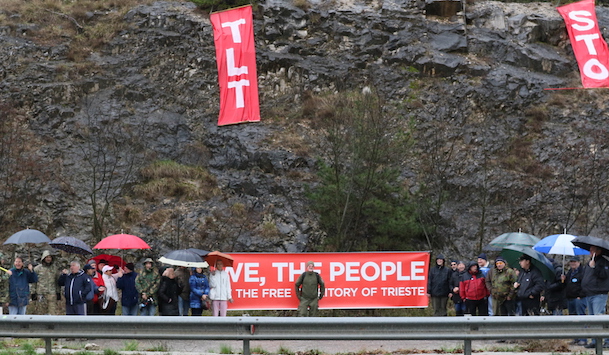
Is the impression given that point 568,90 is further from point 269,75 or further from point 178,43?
point 178,43

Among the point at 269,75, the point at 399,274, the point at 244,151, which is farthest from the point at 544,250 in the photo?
the point at 269,75

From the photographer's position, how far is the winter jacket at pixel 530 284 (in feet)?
38.6

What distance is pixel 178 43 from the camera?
31.3m

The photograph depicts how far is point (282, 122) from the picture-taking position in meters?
28.4

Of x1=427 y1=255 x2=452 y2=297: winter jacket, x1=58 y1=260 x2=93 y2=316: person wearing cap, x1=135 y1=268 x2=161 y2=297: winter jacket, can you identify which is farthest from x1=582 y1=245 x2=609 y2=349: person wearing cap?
x1=58 y1=260 x2=93 y2=316: person wearing cap

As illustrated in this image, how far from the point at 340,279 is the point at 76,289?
5.01 meters

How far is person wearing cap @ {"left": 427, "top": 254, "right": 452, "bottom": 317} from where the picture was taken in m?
13.8

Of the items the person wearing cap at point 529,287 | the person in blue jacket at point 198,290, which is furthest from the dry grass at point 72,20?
the person wearing cap at point 529,287

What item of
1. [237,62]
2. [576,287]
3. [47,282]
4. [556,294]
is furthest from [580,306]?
[237,62]

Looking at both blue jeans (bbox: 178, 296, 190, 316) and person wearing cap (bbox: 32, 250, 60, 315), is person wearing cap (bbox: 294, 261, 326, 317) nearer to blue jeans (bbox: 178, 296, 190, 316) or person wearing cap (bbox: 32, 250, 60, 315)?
blue jeans (bbox: 178, 296, 190, 316)

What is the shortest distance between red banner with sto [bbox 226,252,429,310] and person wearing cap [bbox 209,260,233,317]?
59 cm

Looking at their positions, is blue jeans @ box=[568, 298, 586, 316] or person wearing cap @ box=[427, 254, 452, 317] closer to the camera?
blue jeans @ box=[568, 298, 586, 316]

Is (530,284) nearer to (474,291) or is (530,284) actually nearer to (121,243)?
(474,291)

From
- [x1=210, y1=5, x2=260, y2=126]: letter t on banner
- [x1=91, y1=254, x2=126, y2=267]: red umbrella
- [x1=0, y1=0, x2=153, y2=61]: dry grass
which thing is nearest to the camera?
[x1=91, y1=254, x2=126, y2=267]: red umbrella
